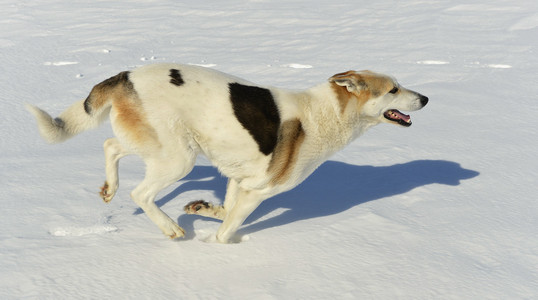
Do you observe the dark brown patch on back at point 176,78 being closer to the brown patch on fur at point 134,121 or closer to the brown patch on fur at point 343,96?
the brown patch on fur at point 134,121

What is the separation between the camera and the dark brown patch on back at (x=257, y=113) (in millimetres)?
4426

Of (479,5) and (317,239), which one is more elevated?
(479,5)

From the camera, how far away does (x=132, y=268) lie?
3.88 metres

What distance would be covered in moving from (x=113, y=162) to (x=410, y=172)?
3.05m

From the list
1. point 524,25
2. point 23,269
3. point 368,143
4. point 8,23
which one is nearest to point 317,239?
point 23,269

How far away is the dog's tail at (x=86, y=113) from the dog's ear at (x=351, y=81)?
5.42ft

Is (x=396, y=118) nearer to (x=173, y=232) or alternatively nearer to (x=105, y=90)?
(x=173, y=232)

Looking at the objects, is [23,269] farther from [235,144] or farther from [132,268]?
[235,144]

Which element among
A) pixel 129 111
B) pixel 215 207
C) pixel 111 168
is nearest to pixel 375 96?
pixel 215 207

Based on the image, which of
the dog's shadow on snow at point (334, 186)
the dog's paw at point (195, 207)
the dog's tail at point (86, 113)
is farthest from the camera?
the dog's shadow on snow at point (334, 186)

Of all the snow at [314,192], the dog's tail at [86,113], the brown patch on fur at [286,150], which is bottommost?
the snow at [314,192]

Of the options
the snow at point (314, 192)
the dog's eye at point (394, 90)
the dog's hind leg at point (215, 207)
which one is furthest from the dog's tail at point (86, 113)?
the dog's eye at point (394, 90)

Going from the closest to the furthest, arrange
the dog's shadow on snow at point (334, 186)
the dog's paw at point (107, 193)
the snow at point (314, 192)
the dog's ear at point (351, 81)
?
the snow at point (314, 192) < the dog's ear at point (351, 81) < the dog's paw at point (107, 193) < the dog's shadow on snow at point (334, 186)

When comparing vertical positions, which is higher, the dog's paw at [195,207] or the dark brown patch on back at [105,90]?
the dark brown patch on back at [105,90]
